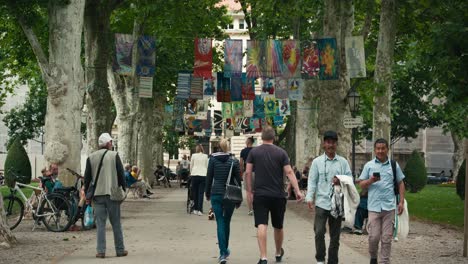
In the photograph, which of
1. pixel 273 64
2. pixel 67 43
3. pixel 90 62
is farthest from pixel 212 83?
pixel 67 43

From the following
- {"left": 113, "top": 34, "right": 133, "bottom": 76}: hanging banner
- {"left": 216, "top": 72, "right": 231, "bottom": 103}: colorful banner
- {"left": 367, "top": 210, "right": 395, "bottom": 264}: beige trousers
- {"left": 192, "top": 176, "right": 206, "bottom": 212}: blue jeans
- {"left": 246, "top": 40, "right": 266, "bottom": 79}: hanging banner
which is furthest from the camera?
{"left": 216, "top": 72, "right": 231, "bottom": 103}: colorful banner

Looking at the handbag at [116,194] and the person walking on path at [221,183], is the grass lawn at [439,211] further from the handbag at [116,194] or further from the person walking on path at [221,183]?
the handbag at [116,194]

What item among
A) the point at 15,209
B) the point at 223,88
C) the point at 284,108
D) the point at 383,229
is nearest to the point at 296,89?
the point at 223,88

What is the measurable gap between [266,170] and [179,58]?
137ft

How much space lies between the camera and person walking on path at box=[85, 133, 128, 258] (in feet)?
48.5

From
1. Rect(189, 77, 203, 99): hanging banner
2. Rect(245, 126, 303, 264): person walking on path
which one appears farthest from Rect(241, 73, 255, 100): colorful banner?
Rect(245, 126, 303, 264): person walking on path

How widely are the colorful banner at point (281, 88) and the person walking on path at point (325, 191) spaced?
31826 millimetres

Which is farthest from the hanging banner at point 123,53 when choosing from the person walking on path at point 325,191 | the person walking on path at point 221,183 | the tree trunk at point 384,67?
the person walking on path at point 325,191

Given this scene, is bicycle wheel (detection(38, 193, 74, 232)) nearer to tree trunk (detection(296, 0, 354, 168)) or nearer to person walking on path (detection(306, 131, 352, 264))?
person walking on path (detection(306, 131, 352, 264))

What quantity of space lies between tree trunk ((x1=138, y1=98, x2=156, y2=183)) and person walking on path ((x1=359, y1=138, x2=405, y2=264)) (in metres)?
39.1

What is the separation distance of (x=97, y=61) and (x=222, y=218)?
677 inches

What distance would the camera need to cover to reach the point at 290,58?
35.1 m

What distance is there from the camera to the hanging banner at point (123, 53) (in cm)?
3675

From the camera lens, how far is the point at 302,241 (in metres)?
17.7
